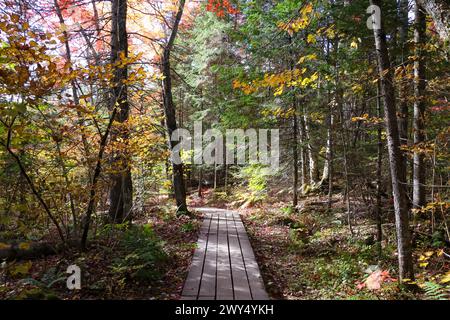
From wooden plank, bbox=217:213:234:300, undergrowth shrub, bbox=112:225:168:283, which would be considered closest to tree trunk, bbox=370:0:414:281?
wooden plank, bbox=217:213:234:300

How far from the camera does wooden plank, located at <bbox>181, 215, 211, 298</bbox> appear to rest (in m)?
4.45

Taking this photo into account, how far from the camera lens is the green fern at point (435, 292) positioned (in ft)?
12.3

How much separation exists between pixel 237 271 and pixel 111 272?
Answer: 2.09 meters

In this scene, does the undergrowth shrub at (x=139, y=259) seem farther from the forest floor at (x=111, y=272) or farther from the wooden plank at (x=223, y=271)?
the wooden plank at (x=223, y=271)

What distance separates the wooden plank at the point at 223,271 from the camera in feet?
14.3

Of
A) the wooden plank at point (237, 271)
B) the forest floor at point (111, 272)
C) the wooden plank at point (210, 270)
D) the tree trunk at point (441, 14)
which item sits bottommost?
the wooden plank at point (237, 271)

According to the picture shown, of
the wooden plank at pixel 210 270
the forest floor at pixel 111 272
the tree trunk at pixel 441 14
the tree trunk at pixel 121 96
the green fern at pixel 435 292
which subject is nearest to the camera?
the tree trunk at pixel 441 14

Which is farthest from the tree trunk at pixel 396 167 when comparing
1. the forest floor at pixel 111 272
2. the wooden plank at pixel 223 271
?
the forest floor at pixel 111 272

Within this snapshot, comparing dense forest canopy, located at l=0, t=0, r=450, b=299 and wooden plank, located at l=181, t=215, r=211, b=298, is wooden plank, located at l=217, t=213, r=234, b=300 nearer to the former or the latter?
wooden plank, located at l=181, t=215, r=211, b=298

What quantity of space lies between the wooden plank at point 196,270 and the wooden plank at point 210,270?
0.07 meters

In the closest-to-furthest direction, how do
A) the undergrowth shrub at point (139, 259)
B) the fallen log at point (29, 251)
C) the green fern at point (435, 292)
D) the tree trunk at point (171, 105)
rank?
the green fern at point (435, 292)
the undergrowth shrub at point (139, 259)
the fallen log at point (29, 251)
the tree trunk at point (171, 105)

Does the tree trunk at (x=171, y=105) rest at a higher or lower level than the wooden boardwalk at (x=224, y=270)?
higher

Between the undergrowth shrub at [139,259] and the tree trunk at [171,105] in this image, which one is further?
the tree trunk at [171,105]
